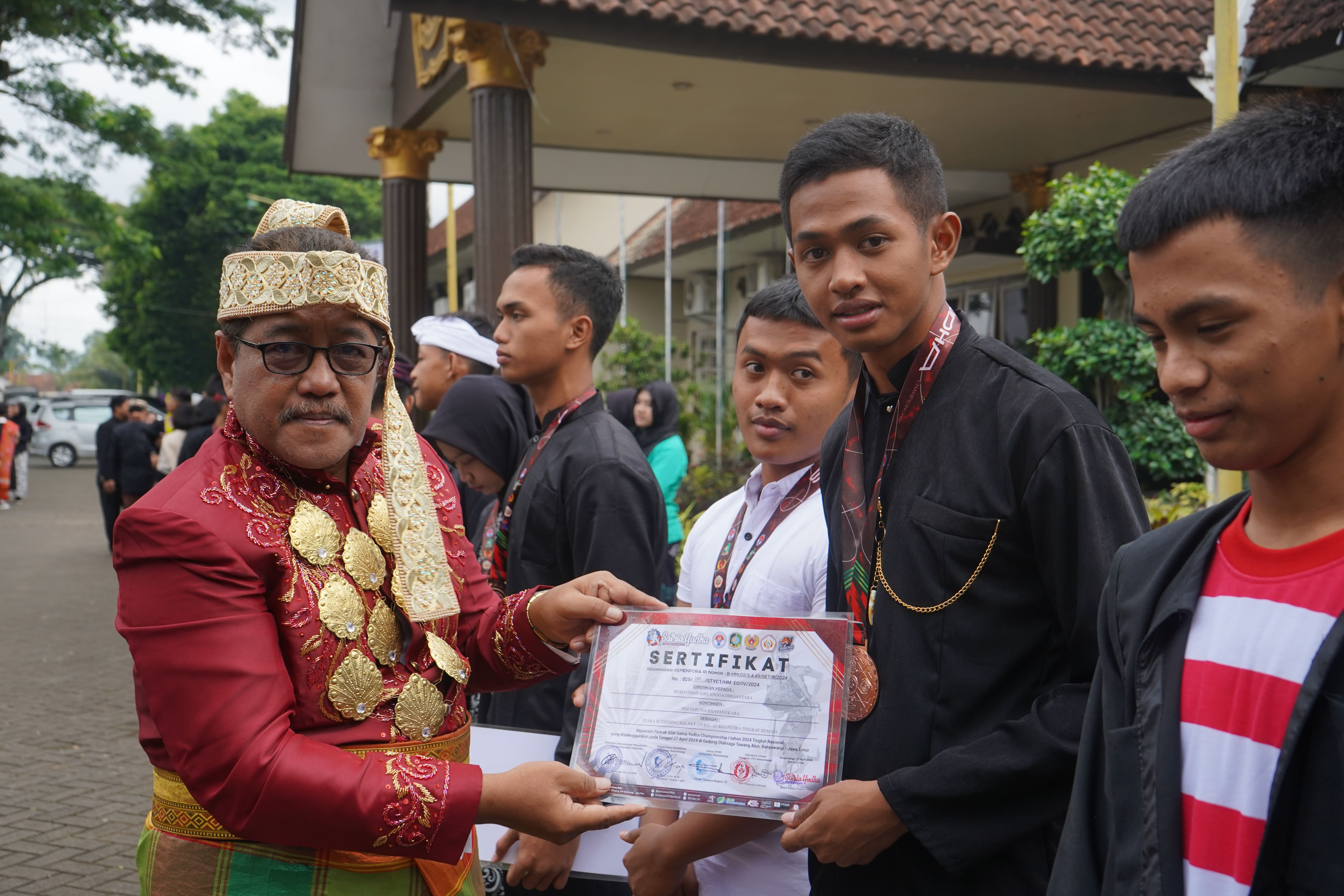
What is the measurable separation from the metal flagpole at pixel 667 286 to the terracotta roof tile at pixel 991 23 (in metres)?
4.99

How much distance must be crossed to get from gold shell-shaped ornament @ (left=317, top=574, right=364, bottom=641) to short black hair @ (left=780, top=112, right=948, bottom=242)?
3.62 feet

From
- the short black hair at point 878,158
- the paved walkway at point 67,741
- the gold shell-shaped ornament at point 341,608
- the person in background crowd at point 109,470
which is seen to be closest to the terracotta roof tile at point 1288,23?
the short black hair at point 878,158

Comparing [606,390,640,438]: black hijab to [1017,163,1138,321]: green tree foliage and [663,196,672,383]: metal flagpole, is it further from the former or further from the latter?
[663,196,672,383]: metal flagpole

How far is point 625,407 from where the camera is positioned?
27.3 feet

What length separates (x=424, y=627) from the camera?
2221 millimetres

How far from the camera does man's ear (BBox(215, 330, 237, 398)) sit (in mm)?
2162

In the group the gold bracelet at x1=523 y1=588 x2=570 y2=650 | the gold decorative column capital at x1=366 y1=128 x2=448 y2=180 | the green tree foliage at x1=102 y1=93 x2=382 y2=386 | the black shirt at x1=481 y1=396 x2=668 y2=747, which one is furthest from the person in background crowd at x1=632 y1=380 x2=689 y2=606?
the green tree foliage at x1=102 y1=93 x2=382 y2=386

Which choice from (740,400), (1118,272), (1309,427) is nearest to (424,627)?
(740,400)

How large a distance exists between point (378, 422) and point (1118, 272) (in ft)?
24.5

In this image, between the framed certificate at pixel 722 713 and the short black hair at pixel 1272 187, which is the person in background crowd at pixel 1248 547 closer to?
the short black hair at pixel 1272 187

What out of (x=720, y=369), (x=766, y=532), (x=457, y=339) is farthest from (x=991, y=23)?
(x=766, y=532)

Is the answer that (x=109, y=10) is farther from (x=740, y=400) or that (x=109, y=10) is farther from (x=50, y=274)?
(x=740, y=400)

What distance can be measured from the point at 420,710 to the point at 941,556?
1.04 meters

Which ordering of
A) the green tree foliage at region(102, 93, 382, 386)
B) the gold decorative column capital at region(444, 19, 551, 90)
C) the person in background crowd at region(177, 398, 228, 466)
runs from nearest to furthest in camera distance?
the gold decorative column capital at region(444, 19, 551, 90) → the person in background crowd at region(177, 398, 228, 466) → the green tree foliage at region(102, 93, 382, 386)
